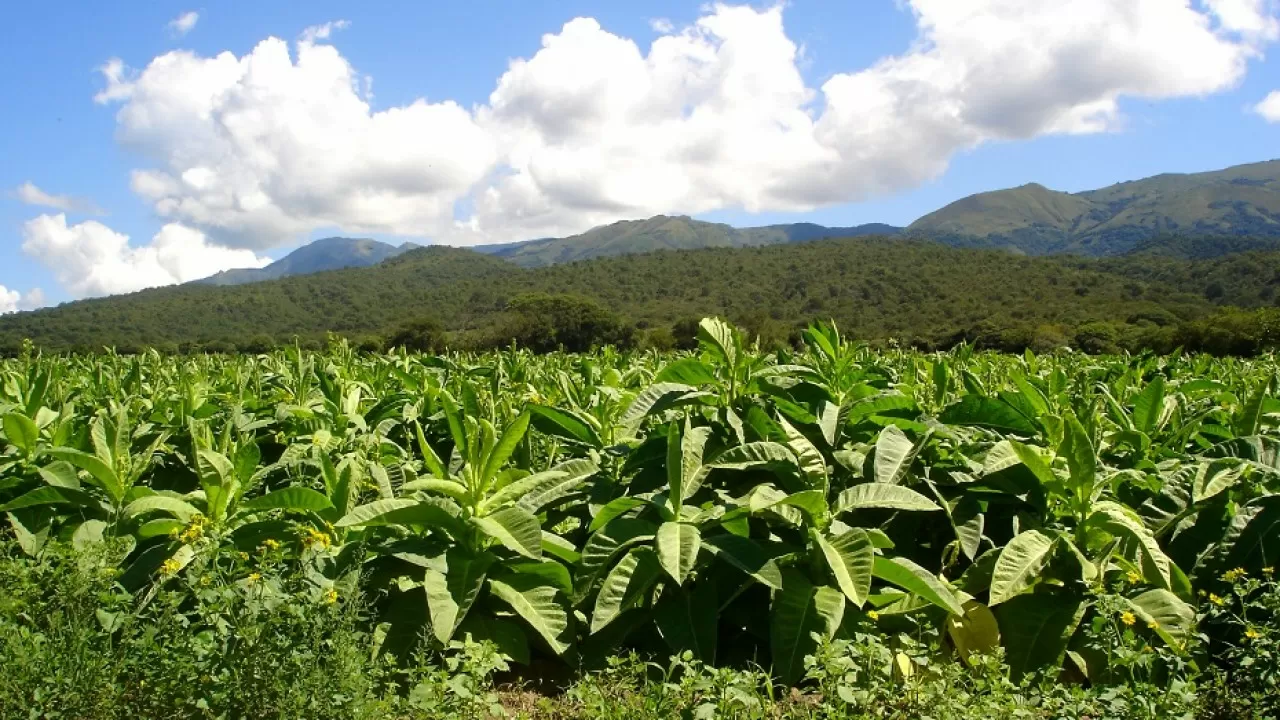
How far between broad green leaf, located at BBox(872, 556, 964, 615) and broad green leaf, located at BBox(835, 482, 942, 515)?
0.18m

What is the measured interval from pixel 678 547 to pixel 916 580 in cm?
77

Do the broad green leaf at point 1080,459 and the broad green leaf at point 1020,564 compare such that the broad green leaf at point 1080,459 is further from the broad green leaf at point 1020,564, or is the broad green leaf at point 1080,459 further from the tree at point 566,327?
the tree at point 566,327

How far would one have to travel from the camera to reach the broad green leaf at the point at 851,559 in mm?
2604

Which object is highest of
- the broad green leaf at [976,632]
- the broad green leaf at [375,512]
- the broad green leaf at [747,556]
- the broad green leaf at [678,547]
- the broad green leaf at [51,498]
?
the broad green leaf at [51,498]

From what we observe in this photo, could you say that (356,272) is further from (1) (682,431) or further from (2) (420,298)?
(1) (682,431)

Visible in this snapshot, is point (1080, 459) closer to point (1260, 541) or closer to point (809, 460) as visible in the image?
point (1260, 541)

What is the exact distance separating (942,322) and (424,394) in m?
68.6

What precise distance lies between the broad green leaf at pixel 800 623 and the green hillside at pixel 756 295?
50.5m

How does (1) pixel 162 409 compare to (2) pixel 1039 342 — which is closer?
(1) pixel 162 409

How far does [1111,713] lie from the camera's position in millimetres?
2285

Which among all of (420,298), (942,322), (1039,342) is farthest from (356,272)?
(1039,342)

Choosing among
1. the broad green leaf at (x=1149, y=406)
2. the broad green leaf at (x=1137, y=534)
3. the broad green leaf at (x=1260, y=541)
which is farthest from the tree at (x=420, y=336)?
the broad green leaf at (x=1260, y=541)

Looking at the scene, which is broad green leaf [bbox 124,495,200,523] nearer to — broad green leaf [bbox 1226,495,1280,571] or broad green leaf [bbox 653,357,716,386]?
broad green leaf [bbox 653,357,716,386]

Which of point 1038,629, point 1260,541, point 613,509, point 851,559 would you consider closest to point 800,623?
point 851,559
